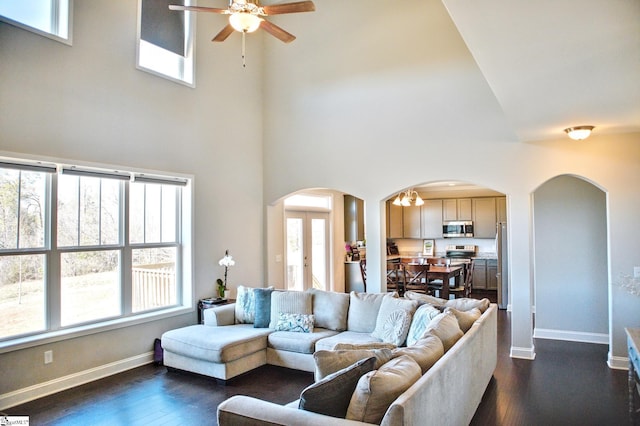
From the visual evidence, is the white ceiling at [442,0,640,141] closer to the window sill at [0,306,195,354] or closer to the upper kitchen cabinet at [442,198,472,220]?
the window sill at [0,306,195,354]

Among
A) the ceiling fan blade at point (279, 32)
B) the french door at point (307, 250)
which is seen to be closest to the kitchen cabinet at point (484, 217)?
the french door at point (307, 250)

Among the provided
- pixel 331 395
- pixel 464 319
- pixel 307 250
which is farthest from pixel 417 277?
pixel 331 395

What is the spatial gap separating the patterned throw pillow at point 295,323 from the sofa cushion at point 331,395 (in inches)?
103

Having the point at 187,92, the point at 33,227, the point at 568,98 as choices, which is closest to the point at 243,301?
the point at 33,227

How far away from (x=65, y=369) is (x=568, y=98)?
212 inches

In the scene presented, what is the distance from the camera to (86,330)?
4.60m

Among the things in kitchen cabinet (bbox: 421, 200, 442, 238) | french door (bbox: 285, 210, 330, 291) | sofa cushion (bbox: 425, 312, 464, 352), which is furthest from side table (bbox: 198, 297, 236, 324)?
kitchen cabinet (bbox: 421, 200, 442, 238)

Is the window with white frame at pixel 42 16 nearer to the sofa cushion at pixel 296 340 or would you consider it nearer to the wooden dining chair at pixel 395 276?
the sofa cushion at pixel 296 340

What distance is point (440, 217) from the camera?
10648 millimetres

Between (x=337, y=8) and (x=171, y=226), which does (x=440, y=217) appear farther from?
(x=171, y=226)

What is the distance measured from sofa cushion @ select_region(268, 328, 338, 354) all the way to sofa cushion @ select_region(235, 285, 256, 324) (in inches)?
19.8

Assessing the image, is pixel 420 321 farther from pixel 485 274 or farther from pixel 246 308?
pixel 485 274

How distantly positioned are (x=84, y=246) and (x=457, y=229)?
819 centimetres

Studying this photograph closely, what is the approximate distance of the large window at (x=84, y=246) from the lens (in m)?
4.18
